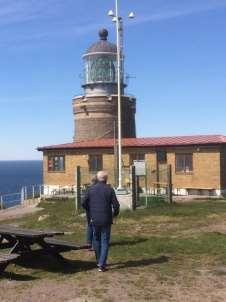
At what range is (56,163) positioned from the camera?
129 feet

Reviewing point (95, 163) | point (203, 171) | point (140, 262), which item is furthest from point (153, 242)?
point (95, 163)

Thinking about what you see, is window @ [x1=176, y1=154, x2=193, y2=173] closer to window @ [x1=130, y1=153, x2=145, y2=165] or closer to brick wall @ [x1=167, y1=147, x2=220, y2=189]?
brick wall @ [x1=167, y1=147, x2=220, y2=189]

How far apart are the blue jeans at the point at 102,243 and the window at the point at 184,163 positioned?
24.0m

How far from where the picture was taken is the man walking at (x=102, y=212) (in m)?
10.6

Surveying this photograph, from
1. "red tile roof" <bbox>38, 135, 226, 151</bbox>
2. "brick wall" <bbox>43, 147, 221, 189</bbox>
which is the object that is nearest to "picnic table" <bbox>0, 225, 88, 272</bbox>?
"brick wall" <bbox>43, 147, 221, 189</bbox>

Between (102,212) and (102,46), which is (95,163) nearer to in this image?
(102,46)

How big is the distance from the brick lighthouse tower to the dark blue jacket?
33.5m

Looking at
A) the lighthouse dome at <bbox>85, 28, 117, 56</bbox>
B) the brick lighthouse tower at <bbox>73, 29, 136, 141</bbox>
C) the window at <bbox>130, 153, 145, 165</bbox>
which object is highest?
the lighthouse dome at <bbox>85, 28, 117, 56</bbox>

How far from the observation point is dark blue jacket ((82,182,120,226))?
10.7m

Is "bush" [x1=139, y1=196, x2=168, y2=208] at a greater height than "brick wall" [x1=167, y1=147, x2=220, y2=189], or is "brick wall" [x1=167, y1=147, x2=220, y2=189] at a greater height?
"brick wall" [x1=167, y1=147, x2=220, y2=189]

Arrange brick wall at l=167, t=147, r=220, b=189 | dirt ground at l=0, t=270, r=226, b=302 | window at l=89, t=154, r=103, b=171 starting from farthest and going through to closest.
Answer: window at l=89, t=154, r=103, b=171 < brick wall at l=167, t=147, r=220, b=189 < dirt ground at l=0, t=270, r=226, b=302

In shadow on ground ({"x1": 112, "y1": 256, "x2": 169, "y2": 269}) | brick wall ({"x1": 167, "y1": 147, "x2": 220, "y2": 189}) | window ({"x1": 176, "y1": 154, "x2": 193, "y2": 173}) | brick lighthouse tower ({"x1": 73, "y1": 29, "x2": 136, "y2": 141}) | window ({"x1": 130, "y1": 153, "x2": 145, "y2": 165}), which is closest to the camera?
shadow on ground ({"x1": 112, "y1": 256, "x2": 169, "y2": 269})

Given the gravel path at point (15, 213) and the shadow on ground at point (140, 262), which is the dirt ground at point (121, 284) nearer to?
the shadow on ground at point (140, 262)

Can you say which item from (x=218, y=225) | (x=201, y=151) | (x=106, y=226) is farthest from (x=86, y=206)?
(x=201, y=151)
